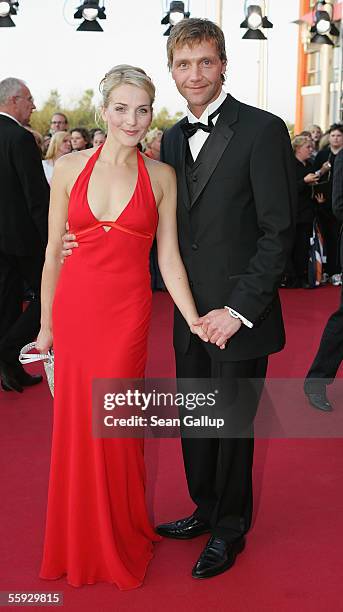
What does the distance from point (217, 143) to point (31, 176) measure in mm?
2091

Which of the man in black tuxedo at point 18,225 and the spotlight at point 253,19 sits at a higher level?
the spotlight at point 253,19

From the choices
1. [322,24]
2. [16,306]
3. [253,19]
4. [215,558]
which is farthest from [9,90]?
[322,24]

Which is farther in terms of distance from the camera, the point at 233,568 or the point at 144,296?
the point at 233,568

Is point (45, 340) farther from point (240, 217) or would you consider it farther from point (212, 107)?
point (212, 107)

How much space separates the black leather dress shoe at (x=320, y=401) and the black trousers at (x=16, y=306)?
Answer: 5.22 ft

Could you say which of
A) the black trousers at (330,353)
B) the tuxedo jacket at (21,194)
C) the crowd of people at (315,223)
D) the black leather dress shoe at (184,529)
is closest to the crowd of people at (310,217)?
the crowd of people at (315,223)

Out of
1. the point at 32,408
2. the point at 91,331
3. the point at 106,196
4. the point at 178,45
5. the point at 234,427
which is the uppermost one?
the point at 178,45

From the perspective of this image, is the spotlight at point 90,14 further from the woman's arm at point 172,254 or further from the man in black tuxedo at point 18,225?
the woman's arm at point 172,254

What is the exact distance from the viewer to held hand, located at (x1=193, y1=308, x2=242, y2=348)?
2.11m

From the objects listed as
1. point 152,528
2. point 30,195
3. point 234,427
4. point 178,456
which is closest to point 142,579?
point 152,528

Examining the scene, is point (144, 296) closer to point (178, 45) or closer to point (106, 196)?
point (106, 196)

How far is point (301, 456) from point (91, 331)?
149 cm

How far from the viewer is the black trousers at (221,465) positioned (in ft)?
7.63

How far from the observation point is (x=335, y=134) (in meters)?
7.41
